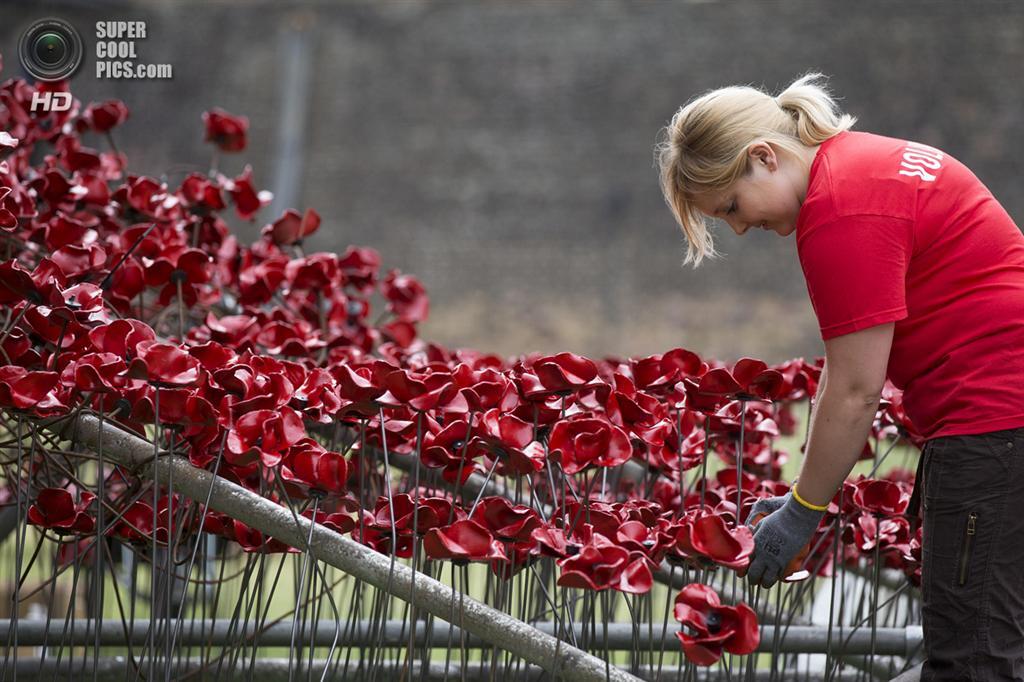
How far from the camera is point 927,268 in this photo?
1340 mm

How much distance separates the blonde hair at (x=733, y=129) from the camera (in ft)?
4.46

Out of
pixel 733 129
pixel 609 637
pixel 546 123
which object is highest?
pixel 546 123

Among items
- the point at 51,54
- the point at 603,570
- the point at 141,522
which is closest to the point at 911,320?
the point at 603,570

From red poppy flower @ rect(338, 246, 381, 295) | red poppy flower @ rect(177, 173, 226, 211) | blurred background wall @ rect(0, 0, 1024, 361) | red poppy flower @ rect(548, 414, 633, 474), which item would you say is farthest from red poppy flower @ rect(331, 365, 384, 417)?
blurred background wall @ rect(0, 0, 1024, 361)

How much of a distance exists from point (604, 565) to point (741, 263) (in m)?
10.7

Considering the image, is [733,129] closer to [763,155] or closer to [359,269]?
[763,155]

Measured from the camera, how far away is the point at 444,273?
476 inches

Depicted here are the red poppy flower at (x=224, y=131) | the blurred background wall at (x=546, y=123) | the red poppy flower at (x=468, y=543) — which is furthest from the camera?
the blurred background wall at (x=546, y=123)

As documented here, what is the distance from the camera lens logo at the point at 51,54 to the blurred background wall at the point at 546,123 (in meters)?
8.54

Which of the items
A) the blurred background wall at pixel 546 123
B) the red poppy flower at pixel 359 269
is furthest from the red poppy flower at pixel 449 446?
the blurred background wall at pixel 546 123

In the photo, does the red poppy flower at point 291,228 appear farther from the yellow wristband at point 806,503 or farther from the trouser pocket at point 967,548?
the trouser pocket at point 967,548

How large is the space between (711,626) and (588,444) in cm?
24

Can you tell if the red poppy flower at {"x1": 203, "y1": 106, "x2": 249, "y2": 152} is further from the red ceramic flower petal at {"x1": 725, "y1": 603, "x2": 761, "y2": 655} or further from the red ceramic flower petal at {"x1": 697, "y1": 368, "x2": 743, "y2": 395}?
the red ceramic flower petal at {"x1": 725, "y1": 603, "x2": 761, "y2": 655}

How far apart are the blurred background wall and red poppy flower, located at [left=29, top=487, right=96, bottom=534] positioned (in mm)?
9512
